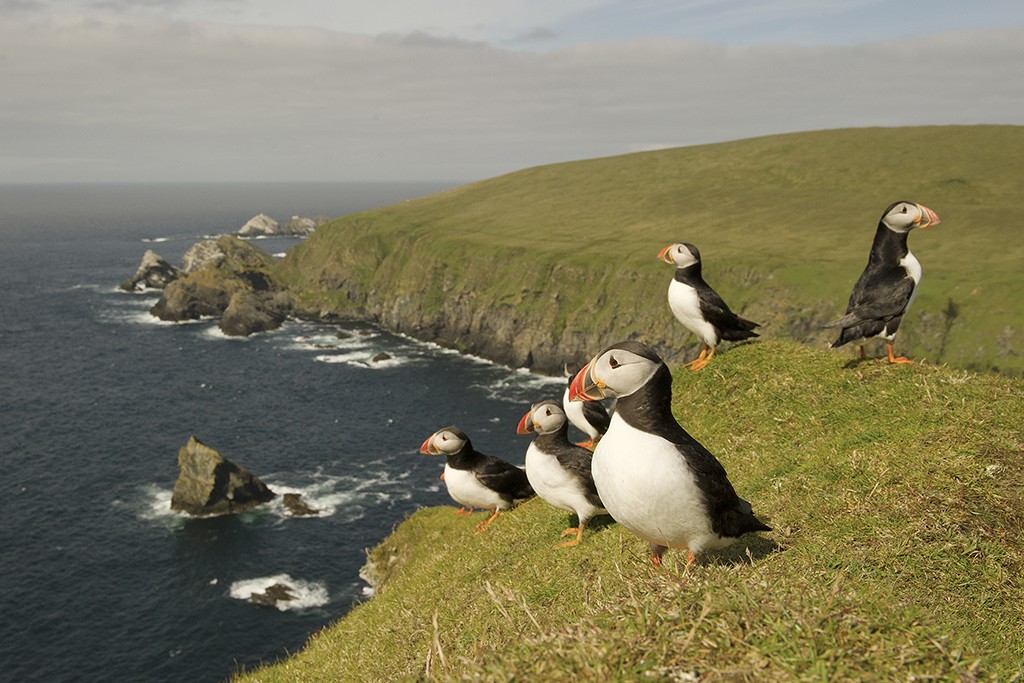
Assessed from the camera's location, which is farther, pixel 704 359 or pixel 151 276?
pixel 151 276

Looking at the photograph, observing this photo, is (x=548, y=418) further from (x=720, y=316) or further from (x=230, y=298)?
(x=230, y=298)

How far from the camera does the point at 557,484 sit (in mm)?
13859

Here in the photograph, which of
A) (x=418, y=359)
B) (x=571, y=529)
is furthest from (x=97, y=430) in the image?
(x=571, y=529)

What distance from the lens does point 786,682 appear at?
4.76 metres

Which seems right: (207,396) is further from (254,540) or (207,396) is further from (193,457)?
(254,540)

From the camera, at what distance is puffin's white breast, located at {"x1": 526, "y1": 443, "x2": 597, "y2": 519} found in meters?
13.7

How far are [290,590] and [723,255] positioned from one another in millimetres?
99492

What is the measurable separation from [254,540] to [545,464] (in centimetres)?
5557

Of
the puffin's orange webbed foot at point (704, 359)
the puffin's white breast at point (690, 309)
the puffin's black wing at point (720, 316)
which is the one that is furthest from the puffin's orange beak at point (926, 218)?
the puffin's orange webbed foot at point (704, 359)

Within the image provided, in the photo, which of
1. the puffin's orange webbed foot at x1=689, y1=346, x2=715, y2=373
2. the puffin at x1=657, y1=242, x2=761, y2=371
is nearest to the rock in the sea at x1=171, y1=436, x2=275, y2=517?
the puffin's orange webbed foot at x1=689, y1=346, x2=715, y2=373

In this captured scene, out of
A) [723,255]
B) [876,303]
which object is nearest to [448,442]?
[876,303]

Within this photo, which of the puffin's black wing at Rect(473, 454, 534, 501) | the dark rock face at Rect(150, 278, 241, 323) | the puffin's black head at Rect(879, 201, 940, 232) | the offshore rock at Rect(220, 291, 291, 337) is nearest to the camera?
the puffin's black head at Rect(879, 201, 940, 232)

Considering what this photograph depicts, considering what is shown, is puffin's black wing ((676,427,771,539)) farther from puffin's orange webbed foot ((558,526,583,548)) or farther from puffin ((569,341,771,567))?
puffin's orange webbed foot ((558,526,583,548))

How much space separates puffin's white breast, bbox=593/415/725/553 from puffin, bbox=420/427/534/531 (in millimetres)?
10578
